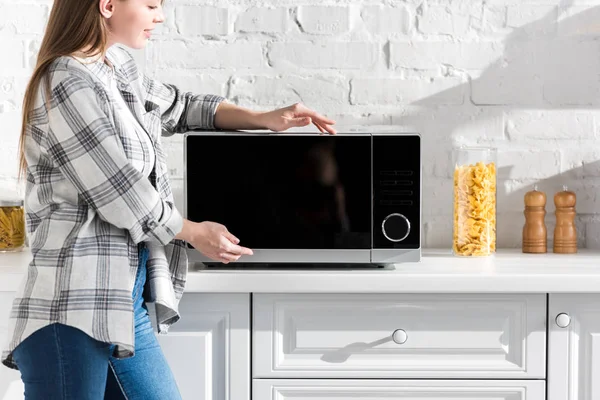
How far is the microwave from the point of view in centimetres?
139

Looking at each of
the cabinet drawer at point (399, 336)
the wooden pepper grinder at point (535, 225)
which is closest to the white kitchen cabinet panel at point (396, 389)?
the cabinet drawer at point (399, 336)

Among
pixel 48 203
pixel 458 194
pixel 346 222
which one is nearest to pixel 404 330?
pixel 346 222

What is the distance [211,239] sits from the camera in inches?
48.4

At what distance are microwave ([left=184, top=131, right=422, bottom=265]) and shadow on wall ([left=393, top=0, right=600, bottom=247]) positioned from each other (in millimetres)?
445

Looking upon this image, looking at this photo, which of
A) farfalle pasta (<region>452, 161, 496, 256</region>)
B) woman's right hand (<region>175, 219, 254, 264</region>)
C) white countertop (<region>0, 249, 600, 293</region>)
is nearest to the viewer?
woman's right hand (<region>175, 219, 254, 264</region>)

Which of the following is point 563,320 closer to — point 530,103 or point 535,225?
point 535,225

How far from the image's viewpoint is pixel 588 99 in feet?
5.92

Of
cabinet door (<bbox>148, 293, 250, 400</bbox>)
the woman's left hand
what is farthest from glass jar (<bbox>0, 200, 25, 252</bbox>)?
the woman's left hand

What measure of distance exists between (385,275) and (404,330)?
11 centimetres

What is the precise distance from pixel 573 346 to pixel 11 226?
3.82 ft

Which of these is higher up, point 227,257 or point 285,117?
point 285,117

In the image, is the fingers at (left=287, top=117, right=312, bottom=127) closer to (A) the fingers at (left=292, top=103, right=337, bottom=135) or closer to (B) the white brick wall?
(A) the fingers at (left=292, top=103, right=337, bottom=135)

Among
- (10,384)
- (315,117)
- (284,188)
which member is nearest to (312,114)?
(315,117)

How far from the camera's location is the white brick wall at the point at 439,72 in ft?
5.93
